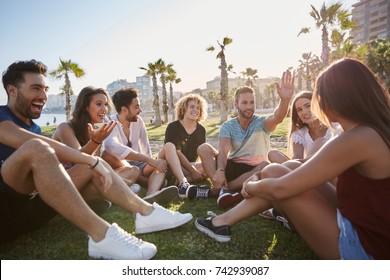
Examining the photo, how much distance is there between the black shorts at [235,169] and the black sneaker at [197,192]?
0.52 m

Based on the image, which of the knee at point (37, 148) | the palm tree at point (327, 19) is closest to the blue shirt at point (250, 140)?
the knee at point (37, 148)

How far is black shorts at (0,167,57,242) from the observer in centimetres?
235

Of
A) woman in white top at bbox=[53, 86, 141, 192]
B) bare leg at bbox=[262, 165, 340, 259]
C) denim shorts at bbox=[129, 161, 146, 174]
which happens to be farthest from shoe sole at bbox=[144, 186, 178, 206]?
bare leg at bbox=[262, 165, 340, 259]

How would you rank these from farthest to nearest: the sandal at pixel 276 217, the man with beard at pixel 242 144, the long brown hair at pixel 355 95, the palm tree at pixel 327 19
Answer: the palm tree at pixel 327 19 < the man with beard at pixel 242 144 < the sandal at pixel 276 217 < the long brown hair at pixel 355 95

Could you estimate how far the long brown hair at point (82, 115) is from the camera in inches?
149

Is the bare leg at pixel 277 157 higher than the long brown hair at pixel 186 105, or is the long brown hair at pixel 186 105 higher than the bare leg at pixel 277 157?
the long brown hair at pixel 186 105

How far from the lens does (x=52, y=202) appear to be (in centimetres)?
216

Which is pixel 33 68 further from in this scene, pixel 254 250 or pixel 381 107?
pixel 381 107

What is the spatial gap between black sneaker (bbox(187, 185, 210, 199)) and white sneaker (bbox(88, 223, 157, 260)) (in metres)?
1.74

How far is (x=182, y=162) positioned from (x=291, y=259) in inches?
107

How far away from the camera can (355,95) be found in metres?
1.78

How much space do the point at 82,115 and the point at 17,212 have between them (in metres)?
1.70

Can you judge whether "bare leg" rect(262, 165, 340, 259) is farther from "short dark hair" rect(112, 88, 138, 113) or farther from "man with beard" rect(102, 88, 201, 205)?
"short dark hair" rect(112, 88, 138, 113)

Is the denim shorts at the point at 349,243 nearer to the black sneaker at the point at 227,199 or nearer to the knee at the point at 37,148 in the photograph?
the black sneaker at the point at 227,199
